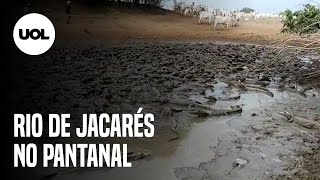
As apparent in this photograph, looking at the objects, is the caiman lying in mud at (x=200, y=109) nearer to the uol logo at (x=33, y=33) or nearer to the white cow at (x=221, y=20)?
the uol logo at (x=33, y=33)

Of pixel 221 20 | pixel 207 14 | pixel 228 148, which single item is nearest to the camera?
pixel 228 148

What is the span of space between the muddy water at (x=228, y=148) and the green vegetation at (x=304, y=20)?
2.62 m

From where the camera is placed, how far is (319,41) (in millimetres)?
6609

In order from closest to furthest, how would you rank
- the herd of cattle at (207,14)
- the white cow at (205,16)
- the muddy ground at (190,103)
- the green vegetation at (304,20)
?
the muddy ground at (190,103) → the green vegetation at (304,20) → the white cow at (205,16) → the herd of cattle at (207,14)

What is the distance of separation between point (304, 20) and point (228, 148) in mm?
5935

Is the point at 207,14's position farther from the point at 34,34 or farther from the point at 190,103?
the point at 34,34

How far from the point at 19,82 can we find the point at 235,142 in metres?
2.98

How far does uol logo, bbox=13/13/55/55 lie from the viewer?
111 inches

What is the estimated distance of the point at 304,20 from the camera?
29.2 feet

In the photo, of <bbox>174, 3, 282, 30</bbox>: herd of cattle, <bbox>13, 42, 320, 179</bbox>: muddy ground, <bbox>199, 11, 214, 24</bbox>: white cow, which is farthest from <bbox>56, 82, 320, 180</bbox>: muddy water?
<bbox>174, 3, 282, 30</bbox>: herd of cattle

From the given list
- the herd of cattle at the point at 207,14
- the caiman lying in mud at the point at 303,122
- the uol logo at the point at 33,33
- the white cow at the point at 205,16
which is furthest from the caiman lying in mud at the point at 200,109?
the herd of cattle at the point at 207,14

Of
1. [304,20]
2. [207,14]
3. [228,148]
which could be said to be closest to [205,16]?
[207,14]

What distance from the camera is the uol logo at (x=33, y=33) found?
2811 mm

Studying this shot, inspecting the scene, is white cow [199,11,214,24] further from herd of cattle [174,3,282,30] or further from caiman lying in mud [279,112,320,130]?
caiman lying in mud [279,112,320,130]
